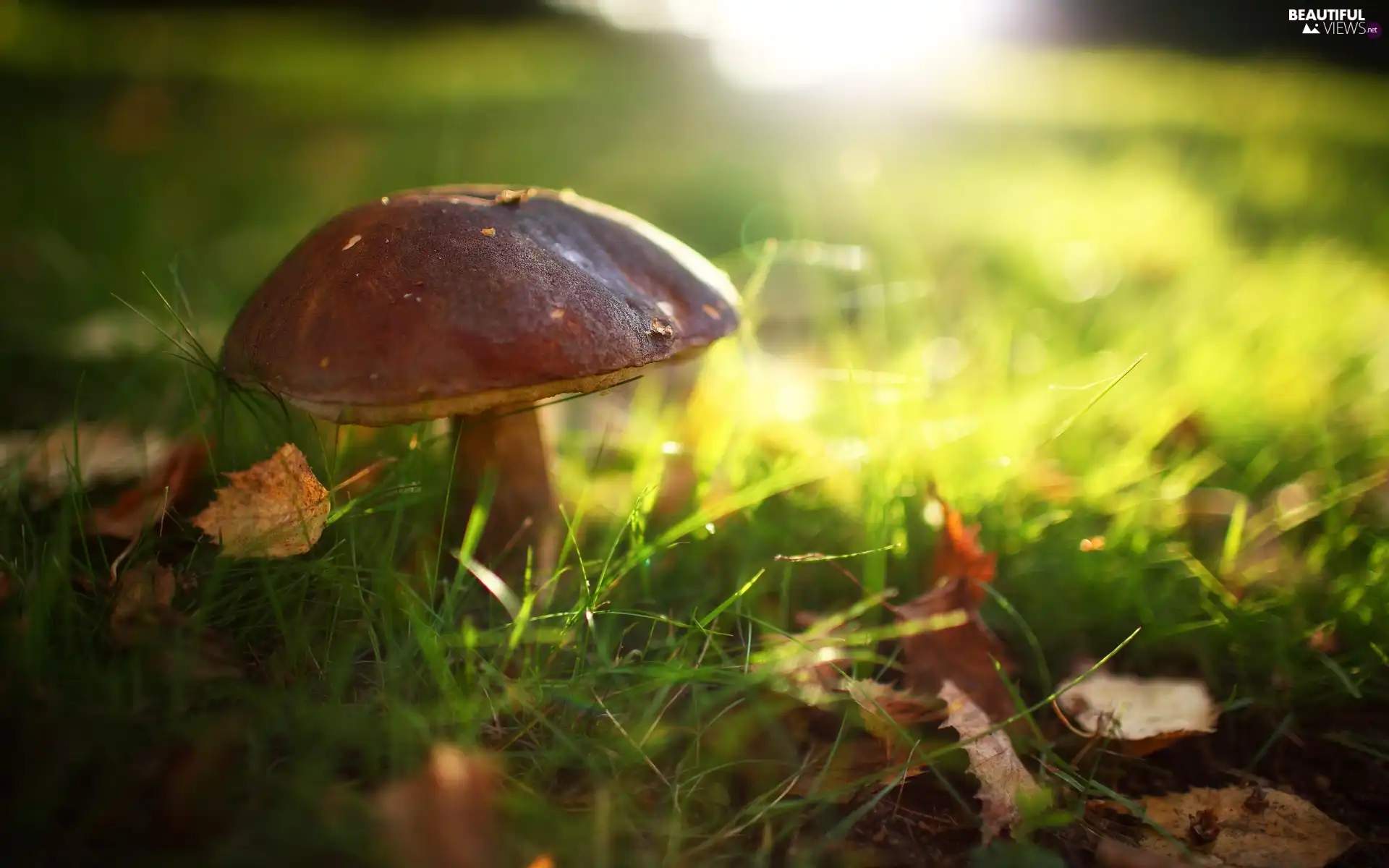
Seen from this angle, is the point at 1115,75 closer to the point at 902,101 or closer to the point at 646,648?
the point at 902,101

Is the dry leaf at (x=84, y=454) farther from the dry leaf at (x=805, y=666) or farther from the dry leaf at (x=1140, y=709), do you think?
the dry leaf at (x=1140, y=709)

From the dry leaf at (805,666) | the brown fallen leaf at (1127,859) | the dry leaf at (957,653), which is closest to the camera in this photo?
the brown fallen leaf at (1127,859)

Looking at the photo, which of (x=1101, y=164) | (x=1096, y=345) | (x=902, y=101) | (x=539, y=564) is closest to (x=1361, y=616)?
(x=1096, y=345)

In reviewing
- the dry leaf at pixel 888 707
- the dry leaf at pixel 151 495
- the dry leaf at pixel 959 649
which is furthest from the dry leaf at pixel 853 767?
the dry leaf at pixel 151 495

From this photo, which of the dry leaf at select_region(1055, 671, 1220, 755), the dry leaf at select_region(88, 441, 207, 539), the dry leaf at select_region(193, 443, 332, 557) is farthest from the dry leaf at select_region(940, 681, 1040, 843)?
the dry leaf at select_region(88, 441, 207, 539)

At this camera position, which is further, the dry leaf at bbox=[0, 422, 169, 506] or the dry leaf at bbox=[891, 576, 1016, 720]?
the dry leaf at bbox=[0, 422, 169, 506]

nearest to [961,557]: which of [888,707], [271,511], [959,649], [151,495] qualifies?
[959,649]

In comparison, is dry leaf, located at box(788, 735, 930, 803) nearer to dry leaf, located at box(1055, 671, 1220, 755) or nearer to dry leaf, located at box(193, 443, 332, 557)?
dry leaf, located at box(1055, 671, 1220, 755)
